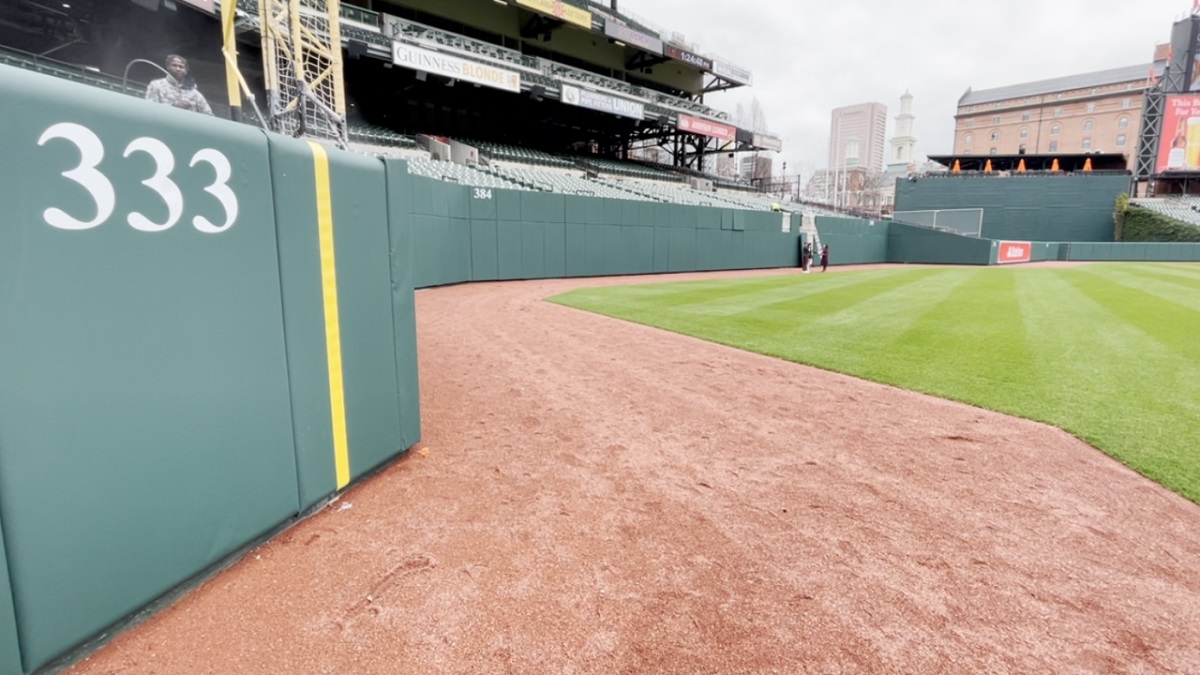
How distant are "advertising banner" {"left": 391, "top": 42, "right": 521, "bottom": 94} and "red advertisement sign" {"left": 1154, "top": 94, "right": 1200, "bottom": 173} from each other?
5240 cm

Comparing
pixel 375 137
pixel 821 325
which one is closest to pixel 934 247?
pixel 821 325

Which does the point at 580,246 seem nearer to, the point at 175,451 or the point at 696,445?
the point at 696,445

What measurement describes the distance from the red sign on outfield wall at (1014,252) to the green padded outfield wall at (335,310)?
124 ft

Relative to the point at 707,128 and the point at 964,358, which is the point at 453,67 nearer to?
the point at 707,128

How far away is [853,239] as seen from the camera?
31.2 meters

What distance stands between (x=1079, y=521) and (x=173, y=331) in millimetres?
4342

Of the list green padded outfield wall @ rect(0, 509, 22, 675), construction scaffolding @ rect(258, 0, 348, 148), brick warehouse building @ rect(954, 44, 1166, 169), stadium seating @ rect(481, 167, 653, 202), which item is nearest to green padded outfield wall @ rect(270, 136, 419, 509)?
green padded outfield wall @ rect(0, 509, 22, 675)

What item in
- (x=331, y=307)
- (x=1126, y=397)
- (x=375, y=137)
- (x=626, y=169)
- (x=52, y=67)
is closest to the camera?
(x=331, y=307)

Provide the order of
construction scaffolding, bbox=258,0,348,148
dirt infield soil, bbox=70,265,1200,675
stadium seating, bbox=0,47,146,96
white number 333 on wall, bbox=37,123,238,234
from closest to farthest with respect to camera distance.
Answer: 1. white number 333 on wall, bbox=37,123,238,234
2. dirt infield soil, bbox=70,265,1200,675
3. construction scaffolding, bbox=258,0,348,148
4. stadium seating, bbox=0,47,146,96

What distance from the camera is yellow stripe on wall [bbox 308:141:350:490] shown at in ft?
8.68

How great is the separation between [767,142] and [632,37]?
13944 mm

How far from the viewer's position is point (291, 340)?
249 centimetres

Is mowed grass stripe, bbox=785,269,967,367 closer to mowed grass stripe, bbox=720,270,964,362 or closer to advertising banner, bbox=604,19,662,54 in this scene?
mowed grass stripe, bbox=720,270,964,362

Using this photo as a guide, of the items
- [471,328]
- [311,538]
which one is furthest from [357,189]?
[471,328]
